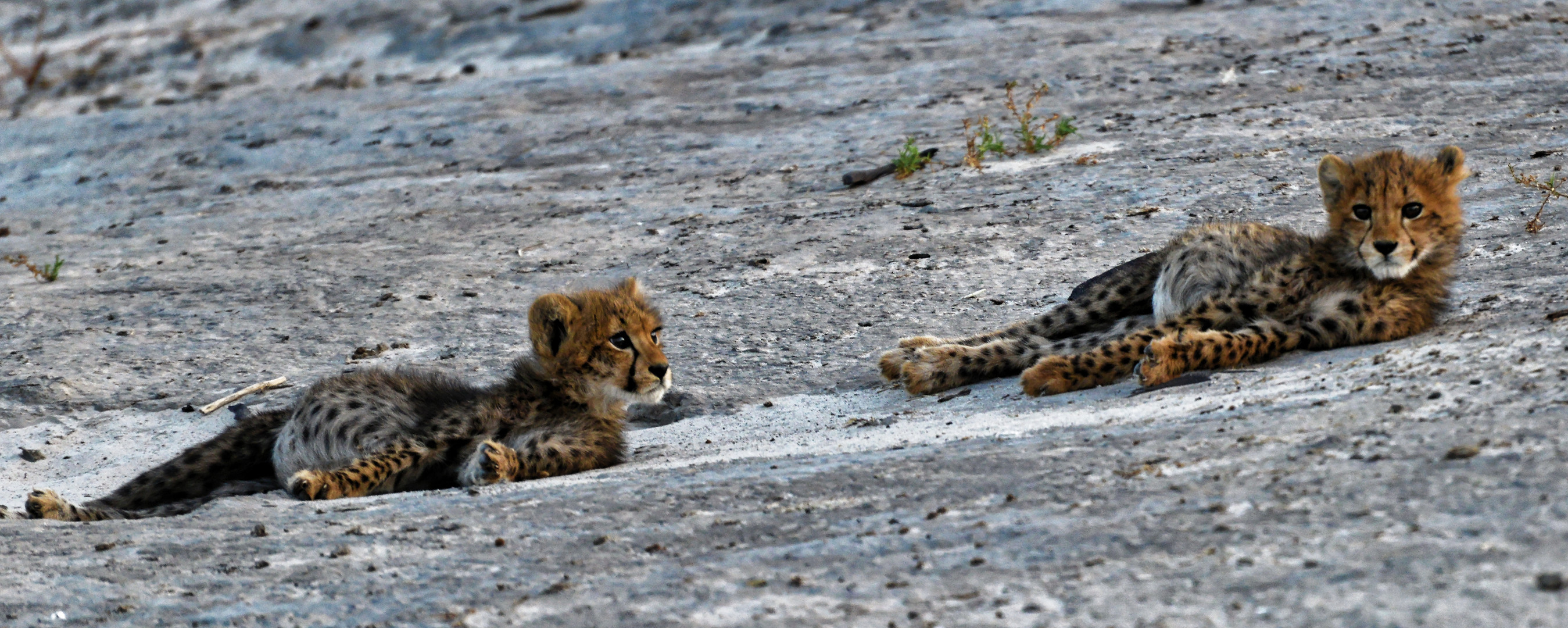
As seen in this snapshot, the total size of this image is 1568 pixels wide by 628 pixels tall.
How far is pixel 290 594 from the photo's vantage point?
372 centimetres

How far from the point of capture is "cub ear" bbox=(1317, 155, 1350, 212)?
5.66 m

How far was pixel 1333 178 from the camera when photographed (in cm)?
575

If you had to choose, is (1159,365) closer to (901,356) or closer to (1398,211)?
(1398,211)

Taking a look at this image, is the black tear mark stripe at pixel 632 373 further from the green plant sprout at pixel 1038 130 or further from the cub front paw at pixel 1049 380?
the green plant sprout at pixel 1038 130

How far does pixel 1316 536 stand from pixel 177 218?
9214 millimetres

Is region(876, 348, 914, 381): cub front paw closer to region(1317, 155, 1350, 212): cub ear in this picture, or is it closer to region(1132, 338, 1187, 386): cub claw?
region(1132, 338, 1187, 386): cub claw

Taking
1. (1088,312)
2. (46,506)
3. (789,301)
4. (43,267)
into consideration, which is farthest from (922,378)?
(43,267)

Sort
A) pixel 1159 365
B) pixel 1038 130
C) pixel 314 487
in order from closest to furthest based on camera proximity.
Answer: pixel 314 487, pixel 1159 365, pixel 1038 130

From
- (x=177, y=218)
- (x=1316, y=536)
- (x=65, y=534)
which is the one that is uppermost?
(x=1316, y=536)

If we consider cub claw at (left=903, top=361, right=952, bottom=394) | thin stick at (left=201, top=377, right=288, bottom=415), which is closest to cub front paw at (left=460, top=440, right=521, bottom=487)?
cub claw at (left=903, top=361, right=952, bottom=394)

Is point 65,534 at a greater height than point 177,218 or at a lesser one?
greater

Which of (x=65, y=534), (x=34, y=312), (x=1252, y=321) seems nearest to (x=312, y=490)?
(x=65, y=534)

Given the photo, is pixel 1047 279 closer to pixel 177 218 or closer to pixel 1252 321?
pixel 1252 321

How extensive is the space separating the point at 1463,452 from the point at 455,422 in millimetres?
3341
